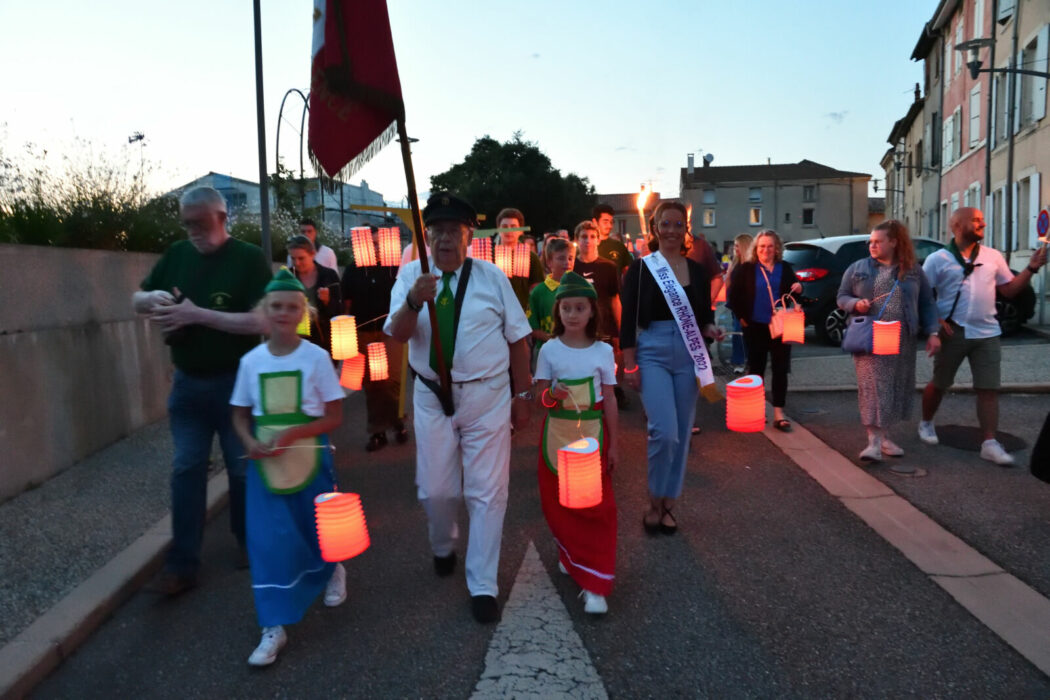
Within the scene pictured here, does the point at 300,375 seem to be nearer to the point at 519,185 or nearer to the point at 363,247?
the point at 363,247

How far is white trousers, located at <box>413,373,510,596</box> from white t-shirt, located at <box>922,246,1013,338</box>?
4.05 m

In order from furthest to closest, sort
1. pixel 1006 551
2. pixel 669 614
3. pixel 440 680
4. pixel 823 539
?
1. pixel 823 539
2. pixel 1006 551
3. pixel 669 614
4. pixel 440 680

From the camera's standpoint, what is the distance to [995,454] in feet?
18.2

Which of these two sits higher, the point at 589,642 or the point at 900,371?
the point at 900,371

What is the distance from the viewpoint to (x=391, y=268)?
276 inches

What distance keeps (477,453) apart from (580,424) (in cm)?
50

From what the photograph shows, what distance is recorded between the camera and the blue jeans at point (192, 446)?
3.72 metres

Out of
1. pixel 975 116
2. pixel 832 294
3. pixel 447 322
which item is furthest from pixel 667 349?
pixel 975 116

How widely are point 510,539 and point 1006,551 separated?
2.60 m

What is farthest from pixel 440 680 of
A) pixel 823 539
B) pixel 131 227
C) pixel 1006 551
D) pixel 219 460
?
pixel 131 227

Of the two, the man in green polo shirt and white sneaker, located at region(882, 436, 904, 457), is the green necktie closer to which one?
the man in green polo shirt

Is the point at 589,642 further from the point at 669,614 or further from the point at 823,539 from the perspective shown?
the point at 823,539

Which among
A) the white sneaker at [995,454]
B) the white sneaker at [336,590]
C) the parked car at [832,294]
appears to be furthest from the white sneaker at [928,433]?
the parked car at [832,294]

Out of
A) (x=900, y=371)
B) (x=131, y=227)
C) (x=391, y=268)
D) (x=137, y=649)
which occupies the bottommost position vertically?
(x=137, y=649)
